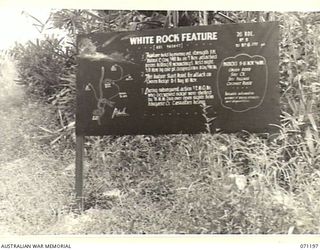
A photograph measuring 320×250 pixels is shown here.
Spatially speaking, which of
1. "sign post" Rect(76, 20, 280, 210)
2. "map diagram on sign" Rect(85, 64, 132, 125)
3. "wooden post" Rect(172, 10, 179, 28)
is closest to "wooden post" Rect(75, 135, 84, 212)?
"sign post" Rect(76, 20, 280, 210)

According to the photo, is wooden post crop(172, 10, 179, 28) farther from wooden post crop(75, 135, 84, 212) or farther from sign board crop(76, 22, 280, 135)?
wooden post crop(75, 135, 84, 212)

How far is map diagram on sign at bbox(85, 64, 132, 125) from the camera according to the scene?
3.80m

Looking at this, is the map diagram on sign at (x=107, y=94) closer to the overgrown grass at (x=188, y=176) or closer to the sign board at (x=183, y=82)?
the sign board at (x=183, y=82)

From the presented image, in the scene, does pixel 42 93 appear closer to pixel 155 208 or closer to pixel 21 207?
pixel 21 207

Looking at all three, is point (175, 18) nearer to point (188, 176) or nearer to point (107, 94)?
point (107, 94)

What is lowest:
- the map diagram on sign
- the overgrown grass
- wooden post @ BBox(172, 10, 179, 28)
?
the overgrown grass

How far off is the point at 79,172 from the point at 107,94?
58 cm

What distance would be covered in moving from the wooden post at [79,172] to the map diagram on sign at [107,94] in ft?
0.64

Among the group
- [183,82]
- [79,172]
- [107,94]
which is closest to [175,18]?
[183,82]

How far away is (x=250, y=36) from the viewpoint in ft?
12.4

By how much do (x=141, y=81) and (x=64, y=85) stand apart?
0.63 metres

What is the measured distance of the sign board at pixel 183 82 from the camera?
3.73 m

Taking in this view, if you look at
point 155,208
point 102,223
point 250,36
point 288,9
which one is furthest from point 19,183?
point 288,9
